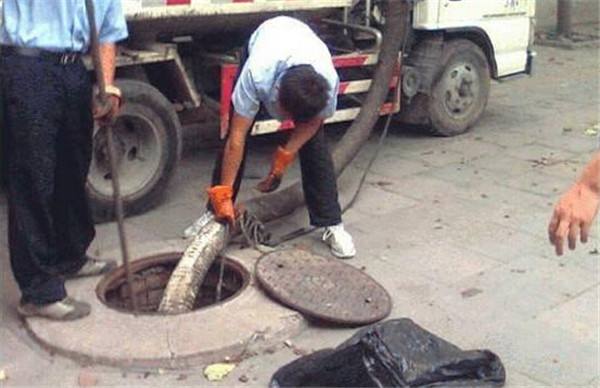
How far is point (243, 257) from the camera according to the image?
484 cm

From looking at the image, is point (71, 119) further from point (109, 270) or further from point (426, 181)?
point (426, 181)

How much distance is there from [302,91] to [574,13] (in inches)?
475

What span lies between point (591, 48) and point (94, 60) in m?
9.80

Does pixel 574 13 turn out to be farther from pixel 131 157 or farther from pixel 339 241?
pixel 339 241

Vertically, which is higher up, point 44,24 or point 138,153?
point 44,24

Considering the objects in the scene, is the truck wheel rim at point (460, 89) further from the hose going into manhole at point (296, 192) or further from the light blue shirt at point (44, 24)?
the light blue shirt at point (44, 24)

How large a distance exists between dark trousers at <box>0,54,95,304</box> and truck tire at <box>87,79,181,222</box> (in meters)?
1.18

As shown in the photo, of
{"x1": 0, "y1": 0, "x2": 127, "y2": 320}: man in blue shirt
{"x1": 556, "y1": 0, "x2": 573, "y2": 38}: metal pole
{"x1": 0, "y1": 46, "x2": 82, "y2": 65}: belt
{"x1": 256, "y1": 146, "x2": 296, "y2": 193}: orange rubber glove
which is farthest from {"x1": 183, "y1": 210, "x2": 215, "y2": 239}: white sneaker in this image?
{"x1": 556, "y1": 0, "x2": 573, "y2": 38}: metal pole

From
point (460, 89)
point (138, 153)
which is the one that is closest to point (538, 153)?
point (460, 89)

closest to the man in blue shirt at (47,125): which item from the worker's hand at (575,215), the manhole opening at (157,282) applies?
the manhole opening at (157,282)

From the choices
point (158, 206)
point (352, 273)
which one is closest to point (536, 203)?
point (352, 273)

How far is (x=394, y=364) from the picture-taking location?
3.49m

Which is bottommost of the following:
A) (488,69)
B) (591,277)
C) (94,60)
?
(591,277)

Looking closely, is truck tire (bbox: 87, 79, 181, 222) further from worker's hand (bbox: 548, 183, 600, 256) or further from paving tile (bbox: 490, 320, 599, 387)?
worker's hand (bbox: 548, 183, 600, 256)
